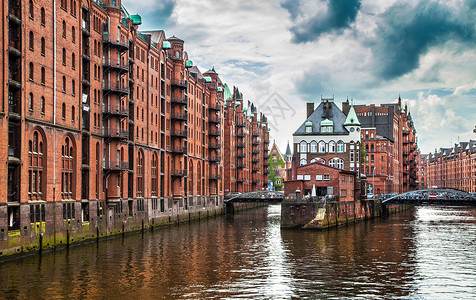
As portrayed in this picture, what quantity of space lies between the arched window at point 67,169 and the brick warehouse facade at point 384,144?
77.3 meters

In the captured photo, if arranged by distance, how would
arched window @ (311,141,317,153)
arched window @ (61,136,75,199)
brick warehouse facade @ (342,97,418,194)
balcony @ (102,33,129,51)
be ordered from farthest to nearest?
brick warehouse facade @ (342,97,418,194) → arched window @ (311,141,317,153) → balcony @ (102,33,129,51) → arched window @ (61,136,75,199)

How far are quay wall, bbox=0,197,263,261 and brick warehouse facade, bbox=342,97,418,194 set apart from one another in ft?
194

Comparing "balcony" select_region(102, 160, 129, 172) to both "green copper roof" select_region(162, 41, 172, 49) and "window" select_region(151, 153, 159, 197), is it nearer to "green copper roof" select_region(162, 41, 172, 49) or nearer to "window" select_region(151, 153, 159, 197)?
"window" select_region(151, 153, 159, 197)

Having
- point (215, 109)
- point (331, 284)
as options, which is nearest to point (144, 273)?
point (331, 284)

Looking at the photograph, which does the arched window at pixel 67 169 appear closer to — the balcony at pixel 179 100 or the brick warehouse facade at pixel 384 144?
the balcony at pixel 179 100

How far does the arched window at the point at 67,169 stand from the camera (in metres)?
47.9

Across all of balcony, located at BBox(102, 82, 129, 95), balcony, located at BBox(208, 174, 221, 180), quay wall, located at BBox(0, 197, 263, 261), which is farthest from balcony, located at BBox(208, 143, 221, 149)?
balcony, located at BBox(102, 82, 129, 95)

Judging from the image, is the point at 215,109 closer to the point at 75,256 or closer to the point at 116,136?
the point at 116,136

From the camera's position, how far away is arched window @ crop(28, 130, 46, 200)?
4266 cm

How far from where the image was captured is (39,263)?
3831 cm

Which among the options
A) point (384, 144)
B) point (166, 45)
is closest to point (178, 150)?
point (166, 45)

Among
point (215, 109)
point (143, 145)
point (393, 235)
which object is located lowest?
point (393, 235)

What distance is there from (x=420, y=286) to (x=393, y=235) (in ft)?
98.2

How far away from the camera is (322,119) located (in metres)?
108
